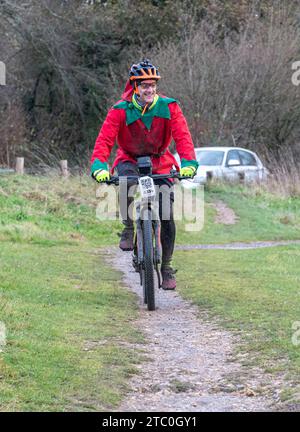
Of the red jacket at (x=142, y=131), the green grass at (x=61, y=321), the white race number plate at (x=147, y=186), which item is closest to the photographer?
the green grass at (x=61, y=321)

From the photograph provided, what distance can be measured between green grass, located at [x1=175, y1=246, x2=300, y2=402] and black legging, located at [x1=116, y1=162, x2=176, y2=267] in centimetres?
70

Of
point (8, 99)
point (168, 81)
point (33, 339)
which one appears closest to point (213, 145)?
point (168, 81)

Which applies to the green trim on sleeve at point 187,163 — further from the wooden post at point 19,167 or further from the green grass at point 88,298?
the wooden post at point 19,167

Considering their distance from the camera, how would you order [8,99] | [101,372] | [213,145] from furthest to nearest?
1. [8,99]
2. [213,145]
3. [101,372]

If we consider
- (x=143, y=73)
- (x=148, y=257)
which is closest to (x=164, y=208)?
(x=148, y=257)

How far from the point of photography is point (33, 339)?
7445 mm

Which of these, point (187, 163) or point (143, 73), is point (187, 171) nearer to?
point (187, 163)

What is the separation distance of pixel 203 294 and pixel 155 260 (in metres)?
1.43

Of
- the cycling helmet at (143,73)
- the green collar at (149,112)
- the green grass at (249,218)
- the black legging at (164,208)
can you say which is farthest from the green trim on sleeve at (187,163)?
the green grass at (249,218)

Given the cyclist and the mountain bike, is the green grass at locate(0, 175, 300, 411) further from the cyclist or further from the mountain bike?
the cyclist

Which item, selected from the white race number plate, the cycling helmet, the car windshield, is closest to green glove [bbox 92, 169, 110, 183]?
the white race number plate

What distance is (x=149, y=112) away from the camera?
9352 mm

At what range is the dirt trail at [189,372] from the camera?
20.1 feet
